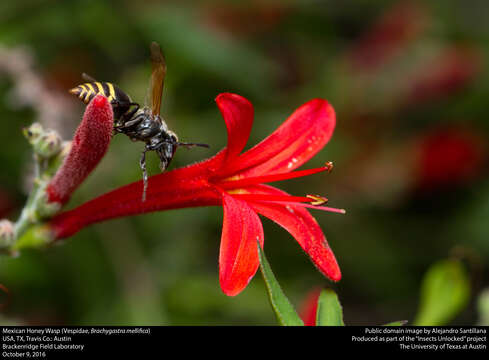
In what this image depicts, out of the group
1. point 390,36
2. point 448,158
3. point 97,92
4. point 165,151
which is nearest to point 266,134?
point 448,158

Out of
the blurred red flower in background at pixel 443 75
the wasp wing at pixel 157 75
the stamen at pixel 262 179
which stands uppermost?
the blurred red flower in background at pixel 443 75

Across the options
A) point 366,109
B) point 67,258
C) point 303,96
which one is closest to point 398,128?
point 366,109

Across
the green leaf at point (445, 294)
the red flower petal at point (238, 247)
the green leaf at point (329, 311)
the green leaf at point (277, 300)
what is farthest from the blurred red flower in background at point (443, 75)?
the green leaf at point (277, 300)

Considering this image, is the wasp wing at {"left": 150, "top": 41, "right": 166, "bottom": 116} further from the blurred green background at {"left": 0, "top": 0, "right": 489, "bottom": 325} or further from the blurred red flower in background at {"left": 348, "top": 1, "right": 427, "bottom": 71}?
the blurred red flower in background at {"left": 348, "top": 1, "right": 427, "bottom": 71}

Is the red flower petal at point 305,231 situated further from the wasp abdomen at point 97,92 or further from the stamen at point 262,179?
the wasp abdomen at point 97,92

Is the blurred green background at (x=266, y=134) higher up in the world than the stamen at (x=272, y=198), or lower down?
higher up

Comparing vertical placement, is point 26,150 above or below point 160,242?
above

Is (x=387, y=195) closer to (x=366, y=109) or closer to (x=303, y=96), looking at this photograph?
(x=366, y=109)

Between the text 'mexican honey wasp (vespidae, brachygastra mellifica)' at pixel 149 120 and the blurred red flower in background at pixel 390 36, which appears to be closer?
the text 'mexican honey wasp (vespidae, brachygastra mellifica)' at pixel 149 120
